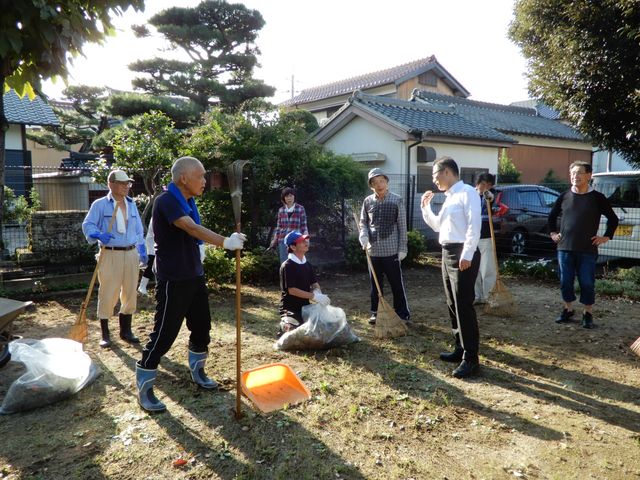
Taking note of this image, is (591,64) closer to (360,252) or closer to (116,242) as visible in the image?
(360,252)

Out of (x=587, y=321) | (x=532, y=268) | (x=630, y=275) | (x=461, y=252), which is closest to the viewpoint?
(x=461, y=252)

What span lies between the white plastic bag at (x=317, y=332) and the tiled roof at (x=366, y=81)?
22562 mm

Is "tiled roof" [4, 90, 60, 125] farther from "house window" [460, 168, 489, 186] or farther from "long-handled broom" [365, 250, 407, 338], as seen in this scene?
"long-handled broom" [365, 250, 407, 338]

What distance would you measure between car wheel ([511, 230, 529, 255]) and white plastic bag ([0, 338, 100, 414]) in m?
9.28

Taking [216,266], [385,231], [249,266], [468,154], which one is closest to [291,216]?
[216,266]

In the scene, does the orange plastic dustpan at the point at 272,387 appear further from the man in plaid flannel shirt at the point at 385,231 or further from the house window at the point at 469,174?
the house window at the point at 469,174

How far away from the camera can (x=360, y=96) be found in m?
14.3

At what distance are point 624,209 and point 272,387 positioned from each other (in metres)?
7.50

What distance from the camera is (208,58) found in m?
18.0

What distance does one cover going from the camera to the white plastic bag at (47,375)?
11.4ft

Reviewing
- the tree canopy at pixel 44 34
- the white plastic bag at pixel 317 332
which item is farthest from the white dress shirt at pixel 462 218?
the tree canopy at pixel 44 34

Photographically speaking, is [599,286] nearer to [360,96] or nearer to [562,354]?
[562,354]

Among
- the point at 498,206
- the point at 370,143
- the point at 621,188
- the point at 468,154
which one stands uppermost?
the point at 370,143

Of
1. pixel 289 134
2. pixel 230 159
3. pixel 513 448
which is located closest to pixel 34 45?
pixel 513 448
